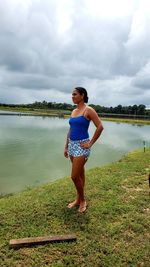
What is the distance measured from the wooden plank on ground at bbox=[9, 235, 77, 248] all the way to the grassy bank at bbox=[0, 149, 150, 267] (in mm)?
56

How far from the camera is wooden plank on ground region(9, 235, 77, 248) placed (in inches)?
128

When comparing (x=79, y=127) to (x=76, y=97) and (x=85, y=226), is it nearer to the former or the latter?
(x=76, y=97)

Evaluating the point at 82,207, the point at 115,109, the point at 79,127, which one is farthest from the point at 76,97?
the point at 115,109

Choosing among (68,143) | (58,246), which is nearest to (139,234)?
(58,246)

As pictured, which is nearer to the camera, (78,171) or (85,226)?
(85,226)

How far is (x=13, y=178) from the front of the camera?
8.99 meters

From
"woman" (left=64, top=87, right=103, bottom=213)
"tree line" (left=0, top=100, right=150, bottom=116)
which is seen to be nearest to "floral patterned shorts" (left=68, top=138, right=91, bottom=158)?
"woman" (left=64, top=87, right=103, bottom=213)

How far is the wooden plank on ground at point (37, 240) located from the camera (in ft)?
10.6

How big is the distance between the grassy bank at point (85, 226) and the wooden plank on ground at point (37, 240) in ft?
0.18

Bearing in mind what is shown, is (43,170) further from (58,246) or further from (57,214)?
(58,246)

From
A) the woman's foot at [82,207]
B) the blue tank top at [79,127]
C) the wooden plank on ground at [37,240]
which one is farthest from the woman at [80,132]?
the wooden plank on ground at [37,240]

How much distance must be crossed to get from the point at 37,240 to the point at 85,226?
0.76m

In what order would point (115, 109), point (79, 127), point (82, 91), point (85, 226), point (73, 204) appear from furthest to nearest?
point (115, 109), point (73, 204), point (82, 91), point (79, 127), point (85, 226)

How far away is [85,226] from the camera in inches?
148
